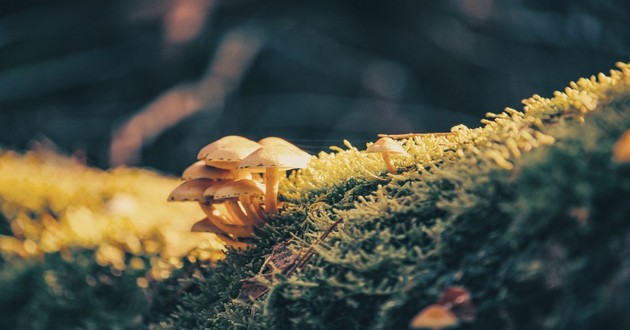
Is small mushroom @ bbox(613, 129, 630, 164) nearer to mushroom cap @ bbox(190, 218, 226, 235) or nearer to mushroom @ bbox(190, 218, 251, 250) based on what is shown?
mushroom @ bbox(190, 218, 251, 250)

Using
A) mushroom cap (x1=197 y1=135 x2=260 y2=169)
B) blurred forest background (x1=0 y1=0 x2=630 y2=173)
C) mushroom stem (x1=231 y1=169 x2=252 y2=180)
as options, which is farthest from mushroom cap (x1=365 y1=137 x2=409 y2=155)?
blurred forest background (x1=0 y1=0 x2=630 y2=173)

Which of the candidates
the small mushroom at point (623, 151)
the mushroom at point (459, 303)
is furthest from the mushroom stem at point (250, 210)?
the small mushroom at point (623, 151)

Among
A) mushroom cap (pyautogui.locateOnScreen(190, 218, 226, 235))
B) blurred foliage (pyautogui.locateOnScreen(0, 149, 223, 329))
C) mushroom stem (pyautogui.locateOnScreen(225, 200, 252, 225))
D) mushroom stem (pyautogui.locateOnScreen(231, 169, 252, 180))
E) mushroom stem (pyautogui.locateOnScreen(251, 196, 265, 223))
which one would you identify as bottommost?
blurred foliage (pyautogui.locateOnScreen(0, 149, 223, 329))

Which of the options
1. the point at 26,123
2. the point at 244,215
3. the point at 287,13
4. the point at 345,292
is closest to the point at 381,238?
the point at 345,292

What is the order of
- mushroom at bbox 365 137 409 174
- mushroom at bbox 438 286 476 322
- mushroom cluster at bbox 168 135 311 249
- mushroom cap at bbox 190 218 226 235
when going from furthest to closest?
mushroom cap at bbox 190 218 226 235
mushroom cluster at bbox 168 135 311 249
mushroom at bbox 365 137 409 174
mushroom at bbox 438 286 476 322

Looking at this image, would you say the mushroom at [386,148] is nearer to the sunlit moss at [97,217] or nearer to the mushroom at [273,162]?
the mushroom at [273,162]

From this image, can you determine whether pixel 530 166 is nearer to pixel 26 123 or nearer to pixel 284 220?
pixel 284 220

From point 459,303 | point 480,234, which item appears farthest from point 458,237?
point 459,303

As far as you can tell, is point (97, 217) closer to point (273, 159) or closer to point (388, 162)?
point (273, 159)
